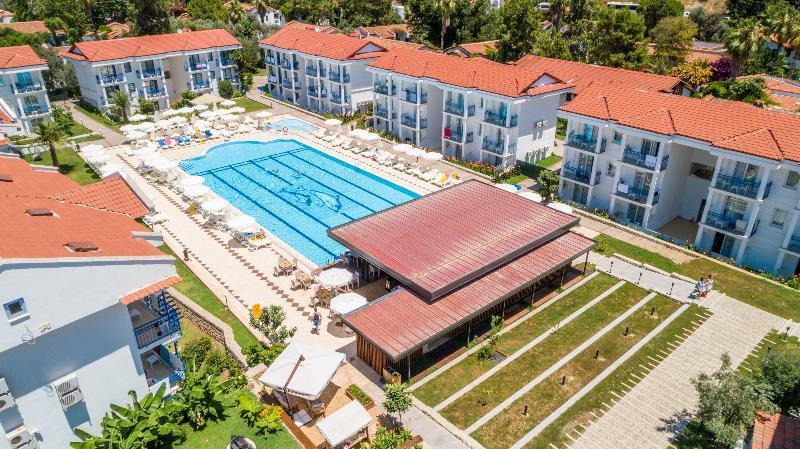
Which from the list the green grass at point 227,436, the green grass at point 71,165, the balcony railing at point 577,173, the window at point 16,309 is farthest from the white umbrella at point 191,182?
the balcony railing at point 577,173

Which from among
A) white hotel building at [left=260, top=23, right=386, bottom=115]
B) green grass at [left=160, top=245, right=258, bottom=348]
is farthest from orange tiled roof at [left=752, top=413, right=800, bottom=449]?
white hotel building at [left=260, top=23, right=386, bottom=115]

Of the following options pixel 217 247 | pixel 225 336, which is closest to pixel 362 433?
pixel 225 336

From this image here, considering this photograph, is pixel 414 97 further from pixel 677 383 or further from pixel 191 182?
pixel 677 383

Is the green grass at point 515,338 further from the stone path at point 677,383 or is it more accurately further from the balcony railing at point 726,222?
the balcony railing at point 726,222

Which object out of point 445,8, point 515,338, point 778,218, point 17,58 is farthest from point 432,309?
point 445,8

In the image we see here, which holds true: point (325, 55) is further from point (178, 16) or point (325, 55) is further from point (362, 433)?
point (178, 16)
